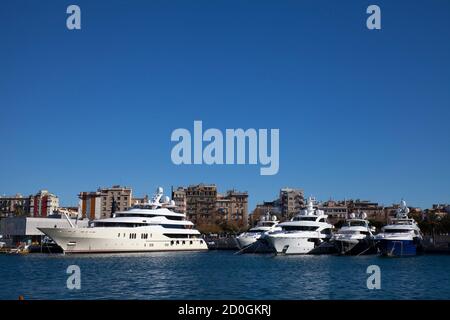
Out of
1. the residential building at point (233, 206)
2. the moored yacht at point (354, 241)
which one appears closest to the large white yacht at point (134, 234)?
the moored yacht at point (354, 241)

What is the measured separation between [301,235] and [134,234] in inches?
807

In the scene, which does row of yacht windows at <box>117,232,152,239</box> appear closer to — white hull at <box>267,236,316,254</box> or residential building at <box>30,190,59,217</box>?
white hull at <box>267,236,316,254</box>

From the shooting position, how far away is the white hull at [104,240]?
59969 millimetres

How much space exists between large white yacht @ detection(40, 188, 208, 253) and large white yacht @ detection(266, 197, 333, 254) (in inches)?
601

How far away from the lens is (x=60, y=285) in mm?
27250

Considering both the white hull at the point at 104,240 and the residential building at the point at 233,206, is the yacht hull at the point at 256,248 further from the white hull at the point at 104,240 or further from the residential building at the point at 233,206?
the residential building at the point at 233,206

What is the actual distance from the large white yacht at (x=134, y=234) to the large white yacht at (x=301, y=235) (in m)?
15.3

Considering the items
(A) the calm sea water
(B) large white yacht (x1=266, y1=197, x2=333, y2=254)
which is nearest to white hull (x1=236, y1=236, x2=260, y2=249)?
(B) large white yacht (x1=266, y1=197, x2=333, y2=254)

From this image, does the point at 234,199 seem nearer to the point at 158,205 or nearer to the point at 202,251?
the point at 202,251

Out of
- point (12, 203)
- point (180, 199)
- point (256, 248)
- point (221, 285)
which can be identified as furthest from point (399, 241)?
point (12, 203)

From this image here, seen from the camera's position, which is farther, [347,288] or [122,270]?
[122,270]

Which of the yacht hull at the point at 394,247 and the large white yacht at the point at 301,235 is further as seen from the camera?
the large white yacht at the point at 301,235
